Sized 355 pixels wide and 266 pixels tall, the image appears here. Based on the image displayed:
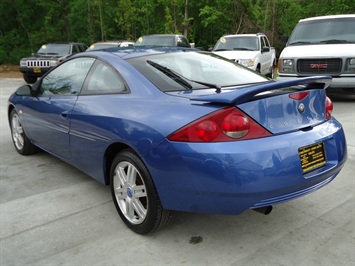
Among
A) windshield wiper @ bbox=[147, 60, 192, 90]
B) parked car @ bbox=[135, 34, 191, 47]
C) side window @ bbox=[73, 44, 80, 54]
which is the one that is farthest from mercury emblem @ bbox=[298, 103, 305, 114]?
side window @ bbox=[73, 44, 80, 54]

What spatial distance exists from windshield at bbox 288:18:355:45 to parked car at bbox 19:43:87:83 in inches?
345

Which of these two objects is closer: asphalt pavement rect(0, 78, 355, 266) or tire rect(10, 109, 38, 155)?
asphalt pavement rect(0, 78, 355, 266)

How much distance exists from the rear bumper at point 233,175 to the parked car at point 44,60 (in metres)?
12.4

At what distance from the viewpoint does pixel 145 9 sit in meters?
27.7

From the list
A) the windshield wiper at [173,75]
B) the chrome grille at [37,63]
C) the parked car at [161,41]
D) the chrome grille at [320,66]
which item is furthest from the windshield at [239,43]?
the windshield wiper at [173,75]

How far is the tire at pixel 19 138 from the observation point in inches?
188

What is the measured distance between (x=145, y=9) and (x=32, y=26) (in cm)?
892

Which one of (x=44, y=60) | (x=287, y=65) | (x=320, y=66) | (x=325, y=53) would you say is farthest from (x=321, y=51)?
(x=44, y=60)

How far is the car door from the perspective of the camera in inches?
140

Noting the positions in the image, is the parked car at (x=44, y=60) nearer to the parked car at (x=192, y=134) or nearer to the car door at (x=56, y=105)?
the car door at (x=56, y=105)

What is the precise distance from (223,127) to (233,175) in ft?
1.03

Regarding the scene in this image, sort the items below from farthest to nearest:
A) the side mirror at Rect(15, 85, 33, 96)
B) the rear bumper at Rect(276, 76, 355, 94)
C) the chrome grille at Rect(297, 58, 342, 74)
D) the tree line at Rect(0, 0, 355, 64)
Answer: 1. the tree line at Rect(0, 0, 355, 64)
2. the chrome grille at Rect(297, 58, 342, 74)
3. the rear bumper at Rect(276, 76, 355, 94)
4. the side mirror at Rect(15, 85, 33, 96)

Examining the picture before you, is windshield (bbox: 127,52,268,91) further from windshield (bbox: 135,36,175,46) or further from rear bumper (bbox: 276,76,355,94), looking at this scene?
windshield (bbox: 135,36,175,46)

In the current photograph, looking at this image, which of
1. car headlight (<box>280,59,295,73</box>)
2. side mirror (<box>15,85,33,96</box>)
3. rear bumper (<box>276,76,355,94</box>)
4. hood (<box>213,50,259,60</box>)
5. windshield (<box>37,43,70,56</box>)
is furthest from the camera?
windshield (<box>37,43,70,56</box>)
